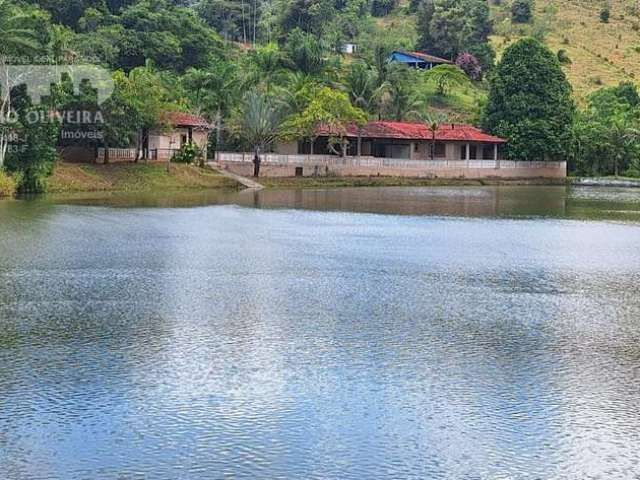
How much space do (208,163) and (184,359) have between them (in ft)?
161

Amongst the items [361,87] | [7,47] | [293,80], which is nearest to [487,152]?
[361,87]

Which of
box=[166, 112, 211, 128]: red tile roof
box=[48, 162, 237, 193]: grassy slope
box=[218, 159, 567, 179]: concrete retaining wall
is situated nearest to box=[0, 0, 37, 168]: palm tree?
box=[48, 162, 237, 193]: grassy slope

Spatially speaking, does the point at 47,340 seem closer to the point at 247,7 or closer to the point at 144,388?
the point at 144,388

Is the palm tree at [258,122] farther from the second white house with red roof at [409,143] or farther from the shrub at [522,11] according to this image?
the shrub at [522,11]

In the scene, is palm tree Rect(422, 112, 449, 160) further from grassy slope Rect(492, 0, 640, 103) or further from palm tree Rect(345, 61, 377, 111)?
grassy slope Rect(492, 0, 640, 103)

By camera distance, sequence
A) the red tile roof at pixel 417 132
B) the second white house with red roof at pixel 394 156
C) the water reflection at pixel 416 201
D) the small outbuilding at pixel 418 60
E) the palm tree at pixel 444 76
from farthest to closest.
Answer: the small outbuilding at pixel 418 60
the palm tree at pixel 444 76
the red tile roof at pixel 417 132
the second white house with red roof at pixel 394 156
the water reflection at pixel 416 201

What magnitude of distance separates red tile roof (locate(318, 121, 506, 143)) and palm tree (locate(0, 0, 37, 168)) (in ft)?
88.1

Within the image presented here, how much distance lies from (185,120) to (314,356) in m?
49.3

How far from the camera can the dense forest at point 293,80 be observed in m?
51.2

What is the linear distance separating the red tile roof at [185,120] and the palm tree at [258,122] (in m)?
2.75

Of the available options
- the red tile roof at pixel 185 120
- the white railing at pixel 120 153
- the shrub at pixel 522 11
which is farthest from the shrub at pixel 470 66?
the white railing at pixel 120 153

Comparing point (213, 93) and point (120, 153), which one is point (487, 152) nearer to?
point (213, 93)

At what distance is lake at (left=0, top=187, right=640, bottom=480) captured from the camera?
1068 cm

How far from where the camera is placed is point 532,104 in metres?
75.4
